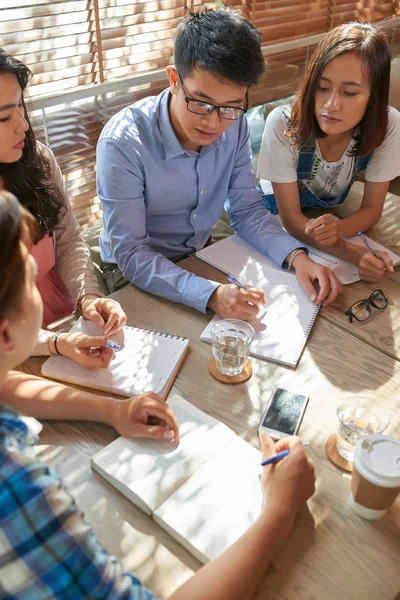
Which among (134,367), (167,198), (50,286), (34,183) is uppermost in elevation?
(34,183)

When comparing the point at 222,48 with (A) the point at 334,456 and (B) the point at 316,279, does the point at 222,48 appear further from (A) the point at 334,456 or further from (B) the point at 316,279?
(A) the point at 334,456

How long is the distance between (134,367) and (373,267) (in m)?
0.78

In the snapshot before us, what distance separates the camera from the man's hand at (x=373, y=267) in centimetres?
157

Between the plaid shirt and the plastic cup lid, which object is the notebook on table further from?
the plaid shirt

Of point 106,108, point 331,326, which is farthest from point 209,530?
point 106,108

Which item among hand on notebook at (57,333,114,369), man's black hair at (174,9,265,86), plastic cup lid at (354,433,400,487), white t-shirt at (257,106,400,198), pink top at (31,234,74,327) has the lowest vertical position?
pink top at (31,234,74,327)

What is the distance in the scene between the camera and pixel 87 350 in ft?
4.09

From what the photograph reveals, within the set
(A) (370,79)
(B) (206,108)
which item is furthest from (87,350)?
(A) (370,79)

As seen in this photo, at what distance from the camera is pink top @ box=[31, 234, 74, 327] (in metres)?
1.59

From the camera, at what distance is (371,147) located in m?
1.88

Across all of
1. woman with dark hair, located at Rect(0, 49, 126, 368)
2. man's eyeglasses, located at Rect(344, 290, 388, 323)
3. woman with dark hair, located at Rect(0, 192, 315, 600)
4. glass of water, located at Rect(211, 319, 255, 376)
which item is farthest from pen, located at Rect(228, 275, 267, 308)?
woman with dark hair, located at Rect(0, 192, 315, 600)

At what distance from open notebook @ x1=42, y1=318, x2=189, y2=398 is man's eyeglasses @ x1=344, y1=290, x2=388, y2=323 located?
47 centimetres

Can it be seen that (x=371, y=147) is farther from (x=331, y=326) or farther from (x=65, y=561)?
(x=65, y=561)

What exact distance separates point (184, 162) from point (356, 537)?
1197 millimetres
